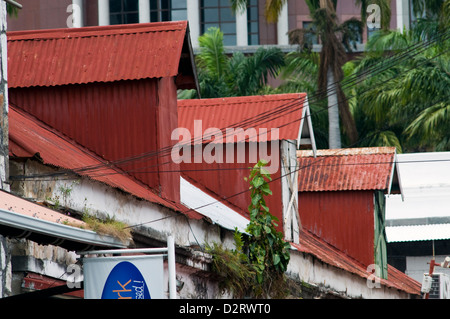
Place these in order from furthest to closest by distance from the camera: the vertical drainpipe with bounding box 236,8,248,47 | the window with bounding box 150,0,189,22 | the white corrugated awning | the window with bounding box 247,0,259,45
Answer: the window with bounding box 247,0,259,45 < the window with bounding box 150,0,189,22 < the vertical drainpipe with bounding box 236,8,248,47 < the white corrugated awning

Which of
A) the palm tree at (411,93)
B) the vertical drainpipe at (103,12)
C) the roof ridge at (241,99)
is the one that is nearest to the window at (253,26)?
the vertical drainpipe at (103,12)

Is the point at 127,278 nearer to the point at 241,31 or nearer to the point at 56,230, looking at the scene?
the point at 56,230

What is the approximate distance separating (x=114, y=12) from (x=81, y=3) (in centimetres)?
188

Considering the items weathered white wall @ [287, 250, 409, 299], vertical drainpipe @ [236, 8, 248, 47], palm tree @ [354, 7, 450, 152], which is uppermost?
vertical drainpipe @ [236, 8, 248, 47]

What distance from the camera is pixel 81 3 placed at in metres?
56.8

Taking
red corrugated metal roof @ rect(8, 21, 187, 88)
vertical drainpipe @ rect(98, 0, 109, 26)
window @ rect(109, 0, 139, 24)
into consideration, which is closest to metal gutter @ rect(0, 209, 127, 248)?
red corrugated metal roof @ rect(8, 21, 187, 88)

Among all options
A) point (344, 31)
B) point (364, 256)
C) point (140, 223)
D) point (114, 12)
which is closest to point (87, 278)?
point (140, 223)

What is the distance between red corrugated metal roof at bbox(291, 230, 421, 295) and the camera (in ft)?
71.3

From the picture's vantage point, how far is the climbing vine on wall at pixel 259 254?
1491 cm

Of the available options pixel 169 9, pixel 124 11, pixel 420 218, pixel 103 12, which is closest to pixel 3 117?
pixel 420 218

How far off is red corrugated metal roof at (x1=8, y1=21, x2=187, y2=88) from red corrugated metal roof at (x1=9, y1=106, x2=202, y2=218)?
78 cm

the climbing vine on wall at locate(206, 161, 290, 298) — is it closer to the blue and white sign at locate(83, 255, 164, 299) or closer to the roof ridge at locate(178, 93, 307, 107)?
the blue and white sign at locate(83, 255, 164, 299)

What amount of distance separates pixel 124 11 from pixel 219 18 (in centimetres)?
531
